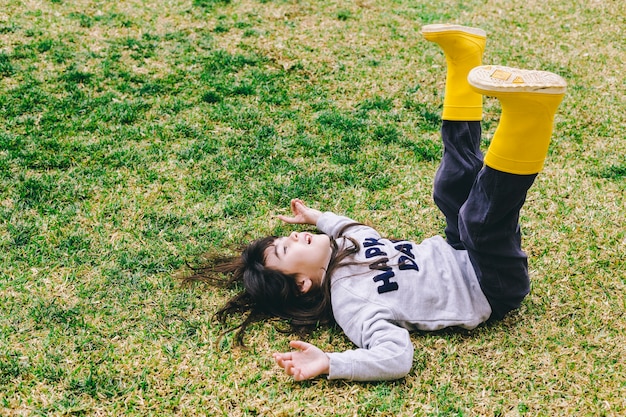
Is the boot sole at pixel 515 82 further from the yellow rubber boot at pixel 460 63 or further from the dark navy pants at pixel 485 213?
the yellow rubber boot at pixel 460 63

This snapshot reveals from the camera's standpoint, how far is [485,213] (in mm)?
2602

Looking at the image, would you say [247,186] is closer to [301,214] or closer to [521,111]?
[301,214]

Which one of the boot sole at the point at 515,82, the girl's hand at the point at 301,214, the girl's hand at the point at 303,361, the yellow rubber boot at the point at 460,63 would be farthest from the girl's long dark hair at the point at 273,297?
the boot sole at the point at 515,82

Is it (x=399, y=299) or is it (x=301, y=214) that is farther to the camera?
(x=301, y=214)

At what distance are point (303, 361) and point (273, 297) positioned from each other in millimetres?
462

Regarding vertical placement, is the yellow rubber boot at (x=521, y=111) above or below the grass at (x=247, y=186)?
above

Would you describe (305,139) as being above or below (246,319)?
above

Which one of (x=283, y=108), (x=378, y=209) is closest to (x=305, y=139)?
(x=283, y=108)

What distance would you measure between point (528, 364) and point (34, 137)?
149 inches

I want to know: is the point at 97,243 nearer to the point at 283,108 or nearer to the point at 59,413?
the point at 59,413

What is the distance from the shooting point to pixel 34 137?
14.3 ft

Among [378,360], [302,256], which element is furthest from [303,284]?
[378,360]

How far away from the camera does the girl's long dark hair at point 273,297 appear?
118 inches

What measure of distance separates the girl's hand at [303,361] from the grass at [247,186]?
0.10 m
